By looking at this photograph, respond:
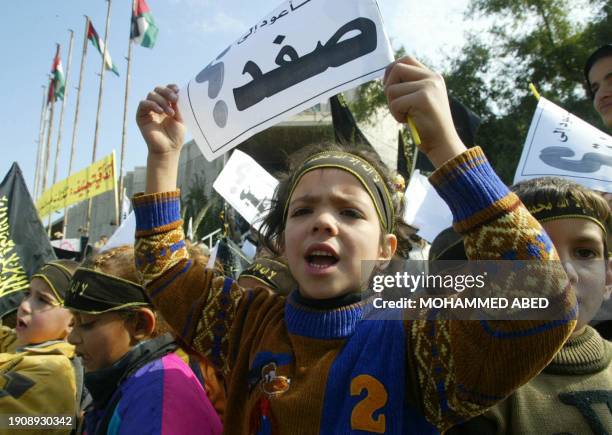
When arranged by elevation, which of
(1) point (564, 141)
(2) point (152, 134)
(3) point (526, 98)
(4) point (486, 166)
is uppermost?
(3) point (526, 98)

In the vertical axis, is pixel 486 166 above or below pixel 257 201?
below

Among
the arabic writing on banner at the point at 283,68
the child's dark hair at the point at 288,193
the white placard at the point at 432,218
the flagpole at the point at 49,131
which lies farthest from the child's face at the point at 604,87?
the flagpole at the point at 49,131

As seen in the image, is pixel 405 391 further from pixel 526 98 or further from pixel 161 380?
pixel 526 98

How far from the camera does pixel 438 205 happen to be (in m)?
3.47

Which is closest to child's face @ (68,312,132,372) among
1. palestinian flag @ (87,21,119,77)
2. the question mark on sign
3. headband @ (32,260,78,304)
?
headband @ (32,260,78,304)

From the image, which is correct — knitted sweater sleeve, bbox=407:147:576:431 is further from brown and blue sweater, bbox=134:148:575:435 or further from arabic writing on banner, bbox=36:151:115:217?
arabic writing on banner, bbox=36:151:115:217

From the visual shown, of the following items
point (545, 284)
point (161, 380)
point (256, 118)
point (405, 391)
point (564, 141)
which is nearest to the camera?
point (545, 284)

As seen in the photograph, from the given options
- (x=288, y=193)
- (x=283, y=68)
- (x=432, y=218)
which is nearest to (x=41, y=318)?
(x=288, y=193)

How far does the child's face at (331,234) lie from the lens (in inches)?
53.9

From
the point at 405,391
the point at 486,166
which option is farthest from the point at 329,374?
the point at 486,166

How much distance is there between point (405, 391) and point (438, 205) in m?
2.39

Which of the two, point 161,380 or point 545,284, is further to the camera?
point 161,380

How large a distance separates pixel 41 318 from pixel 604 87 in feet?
9.93

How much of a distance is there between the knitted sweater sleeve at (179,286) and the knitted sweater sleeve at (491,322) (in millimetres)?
706
